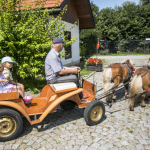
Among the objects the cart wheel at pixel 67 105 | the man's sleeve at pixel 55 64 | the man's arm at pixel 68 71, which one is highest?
the man's sleeve at pixel 55 64

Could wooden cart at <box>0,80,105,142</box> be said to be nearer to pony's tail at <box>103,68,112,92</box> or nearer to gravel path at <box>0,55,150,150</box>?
gravel path at <box>0,55,150,150</box>

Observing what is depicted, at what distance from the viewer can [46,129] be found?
380 cm

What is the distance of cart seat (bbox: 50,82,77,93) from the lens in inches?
138

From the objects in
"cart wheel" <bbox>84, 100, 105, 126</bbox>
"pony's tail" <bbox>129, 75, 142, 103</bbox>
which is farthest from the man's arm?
"pony's tail" <bbox>129, 75, 142, 103</bbox>

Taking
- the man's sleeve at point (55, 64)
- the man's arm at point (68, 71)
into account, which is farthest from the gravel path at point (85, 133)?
the man's sleeve at point (55, 64)

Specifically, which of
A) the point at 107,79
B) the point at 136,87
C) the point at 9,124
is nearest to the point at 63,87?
the point at 9,124

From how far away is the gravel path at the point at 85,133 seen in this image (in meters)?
3.13

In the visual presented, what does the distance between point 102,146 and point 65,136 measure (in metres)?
0.85

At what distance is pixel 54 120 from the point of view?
426 centimetres

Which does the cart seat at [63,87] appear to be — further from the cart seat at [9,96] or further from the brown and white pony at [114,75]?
the brown and white pony at [114,75]

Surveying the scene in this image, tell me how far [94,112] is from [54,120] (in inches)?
46.0

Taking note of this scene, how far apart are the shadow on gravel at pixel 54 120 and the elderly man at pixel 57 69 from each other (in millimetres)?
1167

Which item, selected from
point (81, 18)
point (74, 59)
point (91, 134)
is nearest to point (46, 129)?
point (91, 134)

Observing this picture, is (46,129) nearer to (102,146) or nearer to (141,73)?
(102,146)
